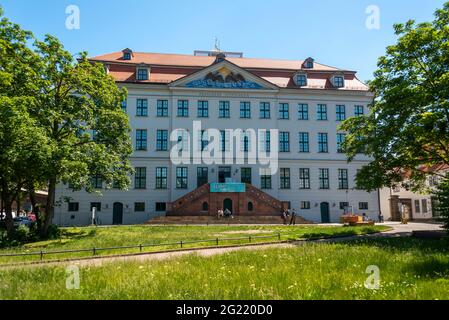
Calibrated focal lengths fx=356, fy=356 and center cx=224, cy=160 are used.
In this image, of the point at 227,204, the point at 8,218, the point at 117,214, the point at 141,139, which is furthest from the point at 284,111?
the point at 8,218

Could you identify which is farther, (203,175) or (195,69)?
(195,69)

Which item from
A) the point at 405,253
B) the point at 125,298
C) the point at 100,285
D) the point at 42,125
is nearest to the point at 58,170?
the point at 42,125

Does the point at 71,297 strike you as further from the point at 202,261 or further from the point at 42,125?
the point at 42,125

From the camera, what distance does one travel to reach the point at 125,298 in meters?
7.14

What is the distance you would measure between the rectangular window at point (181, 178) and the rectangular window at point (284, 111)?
14.7 meters

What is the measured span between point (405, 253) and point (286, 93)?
3724cm

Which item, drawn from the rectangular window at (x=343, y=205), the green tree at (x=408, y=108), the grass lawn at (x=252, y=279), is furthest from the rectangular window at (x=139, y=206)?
the grass lawn at (x=252, y=279)

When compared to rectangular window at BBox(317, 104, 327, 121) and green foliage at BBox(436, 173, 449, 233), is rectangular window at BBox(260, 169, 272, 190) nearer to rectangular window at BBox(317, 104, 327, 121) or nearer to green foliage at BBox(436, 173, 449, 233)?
rectangular window at BBox(317, 104, 327, 121)

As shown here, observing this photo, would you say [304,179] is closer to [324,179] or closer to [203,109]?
[324,179]

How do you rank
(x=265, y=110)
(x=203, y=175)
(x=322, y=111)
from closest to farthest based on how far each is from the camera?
(x=203, y=175)
(x=265, y=110)
(x=322, y=111)

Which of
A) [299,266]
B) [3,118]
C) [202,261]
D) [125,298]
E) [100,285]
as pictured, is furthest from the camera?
[3,118]

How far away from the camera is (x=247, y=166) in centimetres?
4572

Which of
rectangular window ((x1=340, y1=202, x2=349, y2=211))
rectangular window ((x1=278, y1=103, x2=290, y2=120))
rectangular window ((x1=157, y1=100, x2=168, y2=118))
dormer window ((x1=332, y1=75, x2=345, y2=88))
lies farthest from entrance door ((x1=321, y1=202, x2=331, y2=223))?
rectangular window ((x1=157, y1=100, x2=168, y2=118))

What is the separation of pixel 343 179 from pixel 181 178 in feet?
70.3
